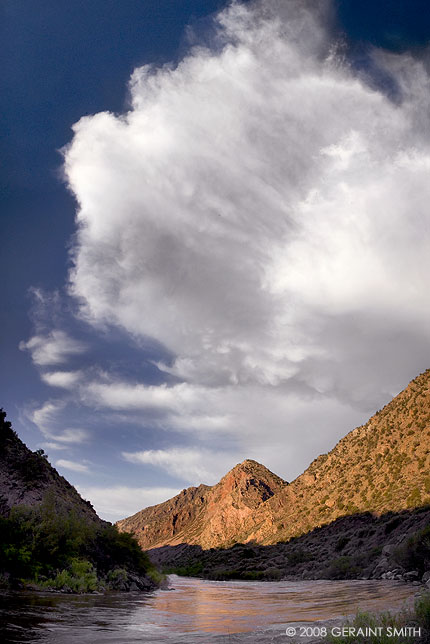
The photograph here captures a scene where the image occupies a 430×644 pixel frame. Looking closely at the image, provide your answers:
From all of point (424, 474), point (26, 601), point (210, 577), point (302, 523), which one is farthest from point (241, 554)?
point (26, 601)

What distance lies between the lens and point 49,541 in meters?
21.2

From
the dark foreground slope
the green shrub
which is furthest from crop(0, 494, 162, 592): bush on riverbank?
the green shrub

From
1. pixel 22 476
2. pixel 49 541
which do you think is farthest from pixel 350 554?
pixel 49 541

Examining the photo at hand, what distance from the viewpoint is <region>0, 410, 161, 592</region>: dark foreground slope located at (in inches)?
719

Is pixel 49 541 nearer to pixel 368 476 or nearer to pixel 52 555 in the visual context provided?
pixel 52 555

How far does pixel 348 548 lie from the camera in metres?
53.9

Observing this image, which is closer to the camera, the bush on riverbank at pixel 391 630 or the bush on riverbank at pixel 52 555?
the bush on riverbank at pixel 391 630

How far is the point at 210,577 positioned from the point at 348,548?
142ft

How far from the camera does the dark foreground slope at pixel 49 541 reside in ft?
59.9

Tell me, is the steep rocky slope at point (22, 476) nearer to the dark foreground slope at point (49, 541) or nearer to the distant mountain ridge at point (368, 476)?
the dark foreground slope at point (49, 541)

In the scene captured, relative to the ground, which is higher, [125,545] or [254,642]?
[254,642]

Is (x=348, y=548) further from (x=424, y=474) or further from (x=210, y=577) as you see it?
(x=210, y=577)

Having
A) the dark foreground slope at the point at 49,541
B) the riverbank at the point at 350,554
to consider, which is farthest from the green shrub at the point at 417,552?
the dark foreground slope at the point at 49,541

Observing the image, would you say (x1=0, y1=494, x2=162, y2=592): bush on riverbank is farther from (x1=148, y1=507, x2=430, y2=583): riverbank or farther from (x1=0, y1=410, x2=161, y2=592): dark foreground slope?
(x1=148, y1=507, x2=430, y2=583): riverbank
